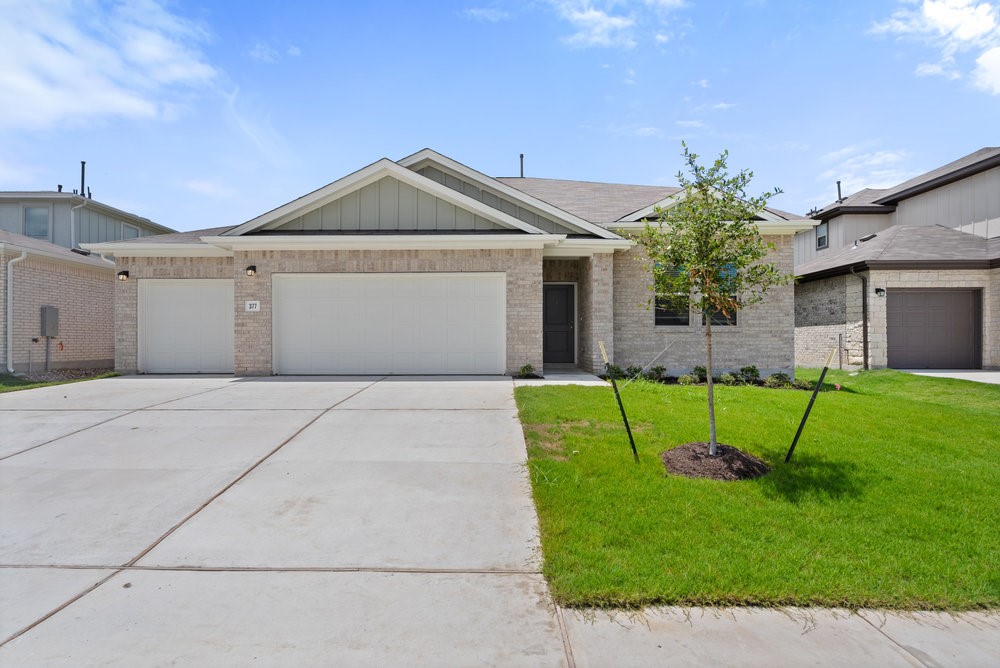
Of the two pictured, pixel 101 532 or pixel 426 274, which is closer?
pixel 101 532

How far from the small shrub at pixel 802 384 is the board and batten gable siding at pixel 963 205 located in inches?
374

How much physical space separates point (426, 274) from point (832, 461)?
8.65m

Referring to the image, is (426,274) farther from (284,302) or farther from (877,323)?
(877,323)

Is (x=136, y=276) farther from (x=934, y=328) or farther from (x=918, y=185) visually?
(x=918, y=185)

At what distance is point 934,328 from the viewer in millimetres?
14602

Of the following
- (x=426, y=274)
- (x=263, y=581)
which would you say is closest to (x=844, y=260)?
(x=426, y=274)

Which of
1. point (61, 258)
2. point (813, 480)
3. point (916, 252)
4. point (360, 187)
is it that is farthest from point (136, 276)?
point (916, 252)

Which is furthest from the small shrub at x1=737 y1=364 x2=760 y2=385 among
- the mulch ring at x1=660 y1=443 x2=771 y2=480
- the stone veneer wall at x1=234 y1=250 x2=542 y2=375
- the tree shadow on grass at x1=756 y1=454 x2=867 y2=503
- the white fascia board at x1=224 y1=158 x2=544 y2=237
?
the mulch ring at x1=660 y1=443 x2=771 y2=480

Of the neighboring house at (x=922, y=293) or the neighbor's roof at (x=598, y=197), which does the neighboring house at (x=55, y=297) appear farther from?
the neighboring house at (x=922, y=293)

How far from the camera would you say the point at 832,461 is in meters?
Answer: 5.11

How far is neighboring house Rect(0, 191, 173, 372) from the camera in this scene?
1260 centimetres

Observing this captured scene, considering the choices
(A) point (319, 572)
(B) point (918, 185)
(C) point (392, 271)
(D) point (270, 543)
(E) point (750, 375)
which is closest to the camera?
(A) point (319, 572)

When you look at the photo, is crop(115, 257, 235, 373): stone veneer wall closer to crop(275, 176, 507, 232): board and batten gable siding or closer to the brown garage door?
crop(275, 176, 507, 232): board and batten gable siding

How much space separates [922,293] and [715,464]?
567 inches
